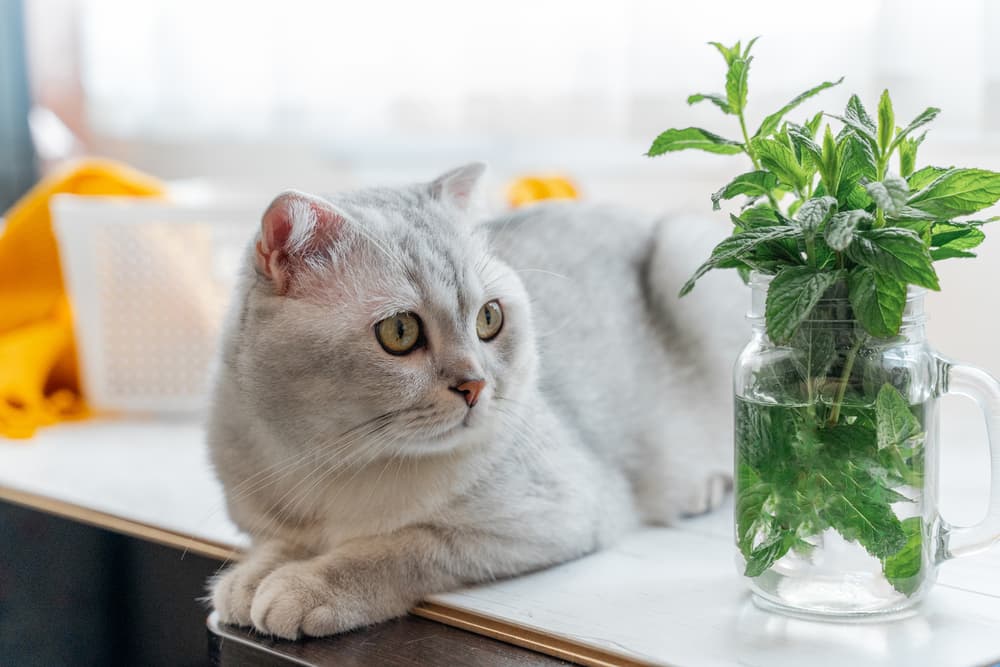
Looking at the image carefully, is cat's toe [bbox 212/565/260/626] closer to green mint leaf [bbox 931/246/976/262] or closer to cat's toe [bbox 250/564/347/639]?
cat's toe [bbox 250/564/347/639]

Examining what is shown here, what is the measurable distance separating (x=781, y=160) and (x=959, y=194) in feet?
0.48

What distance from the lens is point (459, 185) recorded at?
48.3 inches

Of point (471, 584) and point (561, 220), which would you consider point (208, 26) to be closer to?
point (561, 220)

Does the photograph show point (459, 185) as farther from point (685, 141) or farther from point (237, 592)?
point (237, 592)

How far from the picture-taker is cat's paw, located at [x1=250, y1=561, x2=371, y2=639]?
103 centimetres

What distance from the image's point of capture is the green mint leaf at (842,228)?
0.85 meters

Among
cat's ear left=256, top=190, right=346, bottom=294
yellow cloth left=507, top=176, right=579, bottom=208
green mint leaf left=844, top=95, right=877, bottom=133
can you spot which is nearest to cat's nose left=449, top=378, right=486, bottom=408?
cat's ear left=256, top=190, right=346, bottom=294

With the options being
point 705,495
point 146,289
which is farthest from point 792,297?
point 146,289

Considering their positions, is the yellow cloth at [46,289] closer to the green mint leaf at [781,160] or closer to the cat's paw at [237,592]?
the cat's paw at [237,592]

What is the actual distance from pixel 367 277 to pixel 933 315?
93 cm

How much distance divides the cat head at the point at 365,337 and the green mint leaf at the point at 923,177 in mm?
409

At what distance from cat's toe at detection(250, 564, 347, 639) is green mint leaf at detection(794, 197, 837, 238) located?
0.55 m

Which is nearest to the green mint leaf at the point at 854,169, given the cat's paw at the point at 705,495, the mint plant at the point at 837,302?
the mint plant at the point at 837,302

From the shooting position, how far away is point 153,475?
162 centimetres
